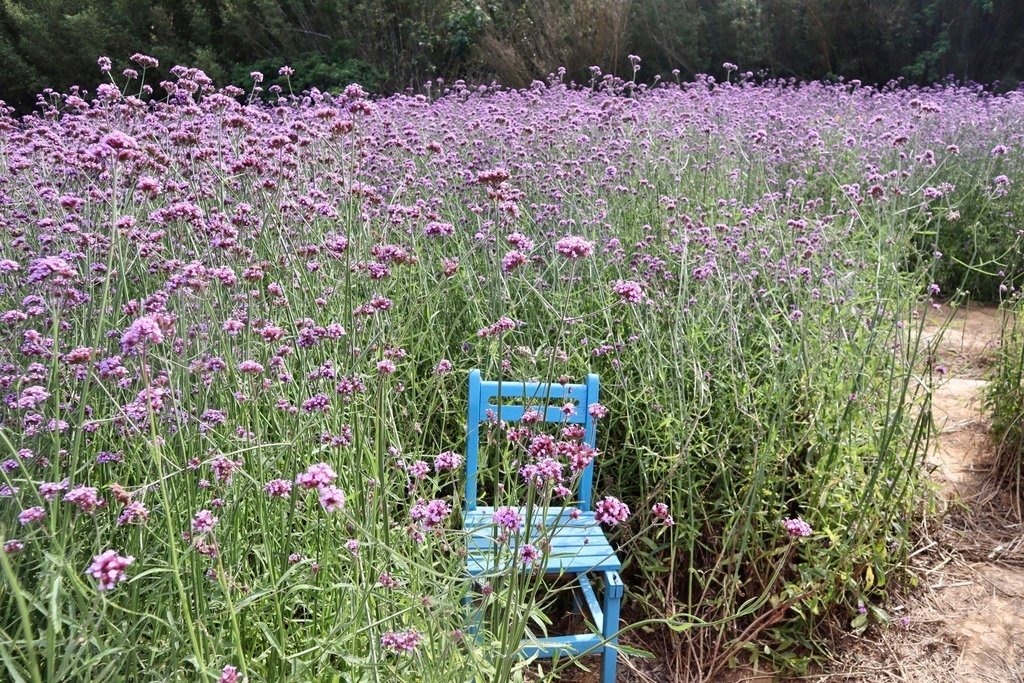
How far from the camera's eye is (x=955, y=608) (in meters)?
2.80

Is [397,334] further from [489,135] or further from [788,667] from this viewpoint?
[489,135]

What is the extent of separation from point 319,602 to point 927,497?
224 centimetres

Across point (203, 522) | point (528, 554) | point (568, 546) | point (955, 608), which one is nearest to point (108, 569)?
point (203, 522)

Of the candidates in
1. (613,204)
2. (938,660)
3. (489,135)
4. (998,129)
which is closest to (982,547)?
(938,660)

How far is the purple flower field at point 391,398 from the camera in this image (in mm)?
1485

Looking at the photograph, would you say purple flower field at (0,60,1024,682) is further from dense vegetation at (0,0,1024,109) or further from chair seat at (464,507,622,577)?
dense vegetation at (0,0,1024,109)

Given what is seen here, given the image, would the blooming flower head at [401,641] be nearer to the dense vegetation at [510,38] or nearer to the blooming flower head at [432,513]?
the blooming flower head at [432,513]

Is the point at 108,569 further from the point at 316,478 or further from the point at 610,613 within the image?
the point at 610,613

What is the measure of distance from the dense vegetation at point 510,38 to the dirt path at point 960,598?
8752 millimetres

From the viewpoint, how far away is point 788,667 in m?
2.53

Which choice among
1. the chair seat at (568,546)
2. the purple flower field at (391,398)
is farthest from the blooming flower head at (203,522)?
the chair seat at (568,546)

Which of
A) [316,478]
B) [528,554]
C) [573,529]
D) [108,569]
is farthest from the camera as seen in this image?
[573,529]

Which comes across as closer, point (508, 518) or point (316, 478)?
point (316, 478)

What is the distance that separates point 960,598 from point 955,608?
2.6 inches
